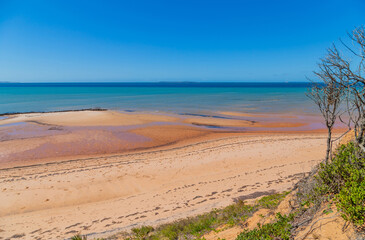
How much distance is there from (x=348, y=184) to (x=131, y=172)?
1142cm

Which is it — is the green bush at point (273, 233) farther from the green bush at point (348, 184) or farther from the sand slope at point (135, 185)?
the sand slope at point (135, 185)

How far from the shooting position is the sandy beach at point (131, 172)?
28.8ft

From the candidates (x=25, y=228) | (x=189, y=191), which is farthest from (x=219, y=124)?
(x=25, y=228)

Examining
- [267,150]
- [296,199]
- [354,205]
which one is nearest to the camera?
[354,205]

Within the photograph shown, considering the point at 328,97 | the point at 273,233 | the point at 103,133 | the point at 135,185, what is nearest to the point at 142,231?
the point at 273,233

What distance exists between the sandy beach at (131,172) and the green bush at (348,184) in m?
4.61

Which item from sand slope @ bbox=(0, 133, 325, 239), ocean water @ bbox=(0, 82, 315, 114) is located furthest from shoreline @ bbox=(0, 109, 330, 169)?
ocean water @ bbox=(0, 82, 315, 114)

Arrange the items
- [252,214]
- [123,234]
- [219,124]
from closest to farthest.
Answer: [252,214], [123,234], [219,124]

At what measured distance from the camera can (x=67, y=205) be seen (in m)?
10.0

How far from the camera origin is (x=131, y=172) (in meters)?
13.3

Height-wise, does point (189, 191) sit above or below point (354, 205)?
below

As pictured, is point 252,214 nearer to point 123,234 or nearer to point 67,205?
point 123,234

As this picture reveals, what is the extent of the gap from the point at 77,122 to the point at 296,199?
99.4ft

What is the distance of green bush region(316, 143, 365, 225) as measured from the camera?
3626 mm
